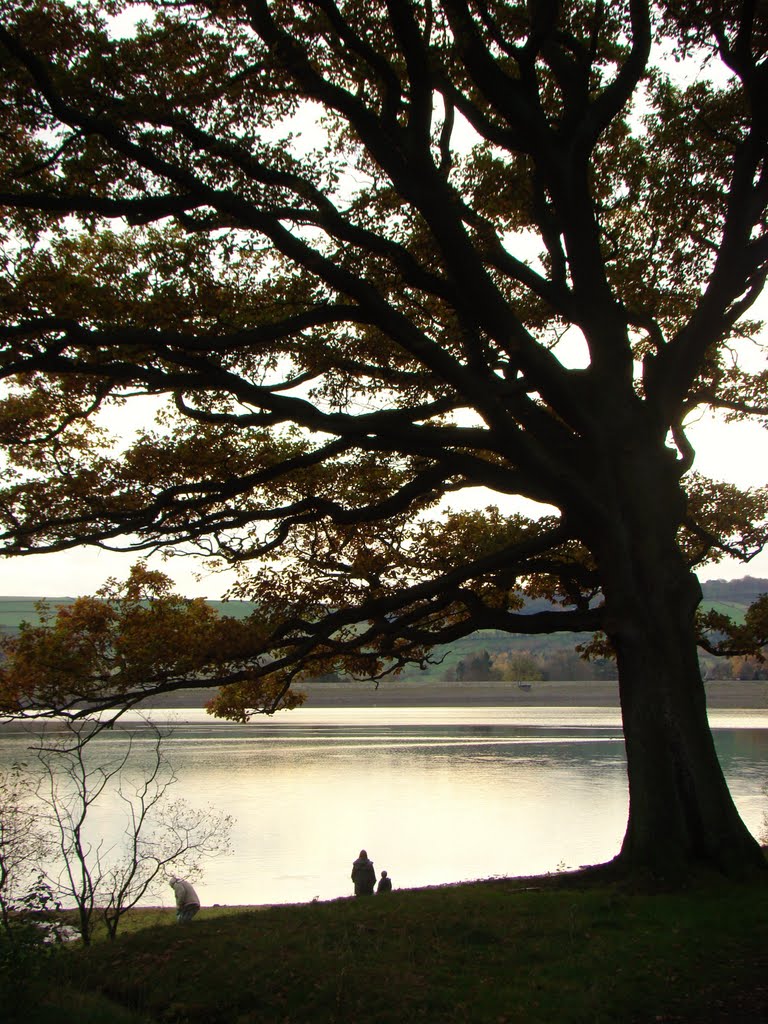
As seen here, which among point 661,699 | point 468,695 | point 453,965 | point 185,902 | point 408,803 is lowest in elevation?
point 408,803

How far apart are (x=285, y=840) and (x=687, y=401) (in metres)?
16.3

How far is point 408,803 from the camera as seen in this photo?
29.3m

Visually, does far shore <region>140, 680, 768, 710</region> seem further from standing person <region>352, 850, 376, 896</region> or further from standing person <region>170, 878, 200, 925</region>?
standing person <region>170, 878, 200, 925</region>

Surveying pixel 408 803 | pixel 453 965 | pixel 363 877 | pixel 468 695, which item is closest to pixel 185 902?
pixel 363 877

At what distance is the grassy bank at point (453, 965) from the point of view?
6.20 meters

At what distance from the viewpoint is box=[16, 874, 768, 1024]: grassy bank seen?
620 cm

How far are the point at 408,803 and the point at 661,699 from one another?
839 inches

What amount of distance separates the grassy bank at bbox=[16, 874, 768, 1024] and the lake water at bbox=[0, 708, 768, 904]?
321 inches

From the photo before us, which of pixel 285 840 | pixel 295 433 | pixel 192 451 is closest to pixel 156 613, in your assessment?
pixel 192 451

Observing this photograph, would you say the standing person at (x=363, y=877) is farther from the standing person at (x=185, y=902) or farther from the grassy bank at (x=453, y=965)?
the grassy bank at (x=453, y=965)

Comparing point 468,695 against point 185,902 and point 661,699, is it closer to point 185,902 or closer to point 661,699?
point 185,902

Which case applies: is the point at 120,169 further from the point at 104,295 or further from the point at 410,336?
the point at 410,336

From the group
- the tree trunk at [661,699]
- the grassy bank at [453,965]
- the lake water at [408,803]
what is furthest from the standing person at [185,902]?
the tree trunk at [661,699]

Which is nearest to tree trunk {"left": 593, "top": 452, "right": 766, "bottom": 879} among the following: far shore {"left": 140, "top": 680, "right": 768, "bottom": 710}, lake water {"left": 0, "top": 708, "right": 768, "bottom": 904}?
lake water {"left": 0, "top": 708, "right": 768, "bottom": 904}
